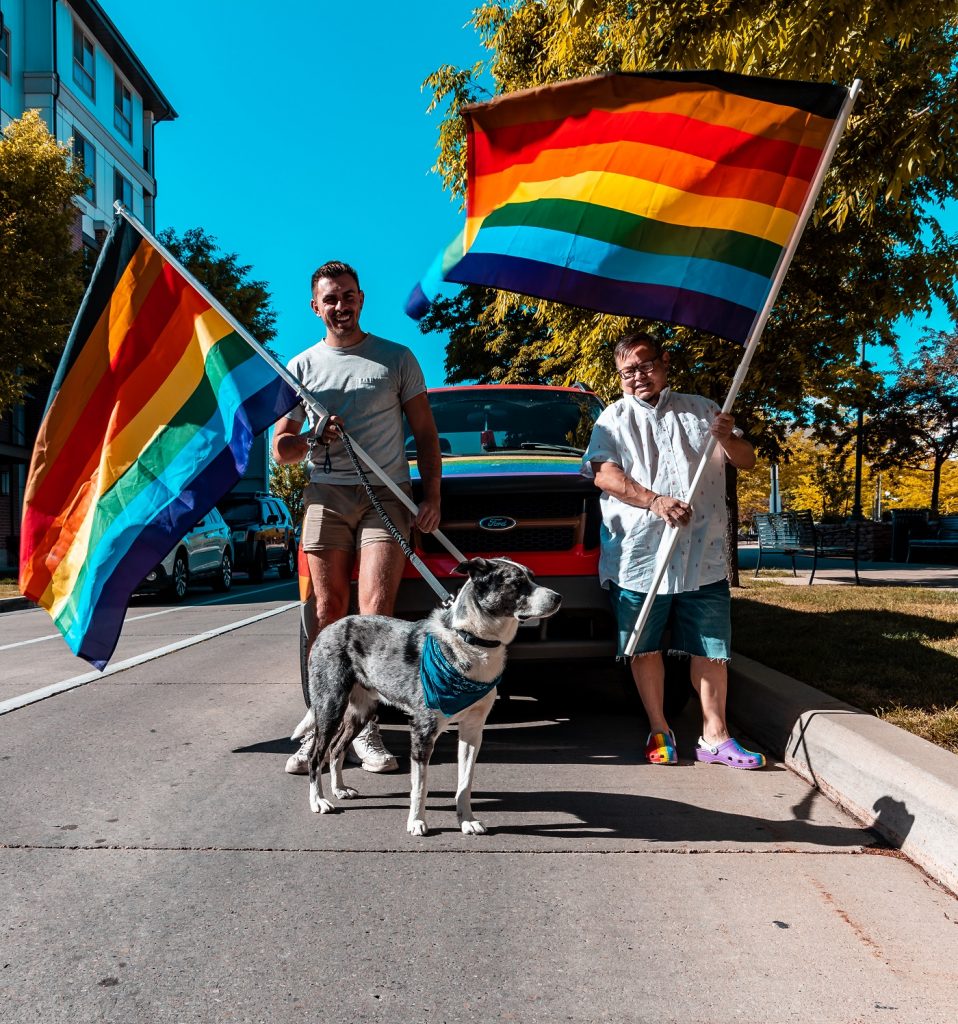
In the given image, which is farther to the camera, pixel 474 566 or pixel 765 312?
pixel 765 312

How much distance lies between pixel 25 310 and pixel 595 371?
13528mm

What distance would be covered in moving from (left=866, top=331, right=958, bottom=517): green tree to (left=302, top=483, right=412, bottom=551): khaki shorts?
31.9m

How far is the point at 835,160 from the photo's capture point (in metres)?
7.50

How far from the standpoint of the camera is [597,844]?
3748 mm

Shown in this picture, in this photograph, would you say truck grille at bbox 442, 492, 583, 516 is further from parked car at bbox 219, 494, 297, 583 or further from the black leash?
parked car at bbox 219, 494, 297, 583

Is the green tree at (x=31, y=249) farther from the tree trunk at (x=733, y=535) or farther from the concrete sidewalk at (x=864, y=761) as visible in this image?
the concrete sidewalk at (x=864, y=761)

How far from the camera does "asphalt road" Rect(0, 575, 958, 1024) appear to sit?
2523 millimetres

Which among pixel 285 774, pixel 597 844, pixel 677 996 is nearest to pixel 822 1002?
pixel 677 996

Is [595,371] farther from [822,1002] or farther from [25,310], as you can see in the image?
[25,310]

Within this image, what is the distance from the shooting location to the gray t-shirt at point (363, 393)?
467 centimetres

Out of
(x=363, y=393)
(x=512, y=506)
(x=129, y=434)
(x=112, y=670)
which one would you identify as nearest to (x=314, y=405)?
(x=363, y=393)

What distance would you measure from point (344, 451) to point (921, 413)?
33984 millimetres

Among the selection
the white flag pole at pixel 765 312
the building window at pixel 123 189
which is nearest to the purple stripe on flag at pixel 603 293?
the white flag pole at pixel 765 312

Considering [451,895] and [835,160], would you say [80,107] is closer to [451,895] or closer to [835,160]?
[835,160]
